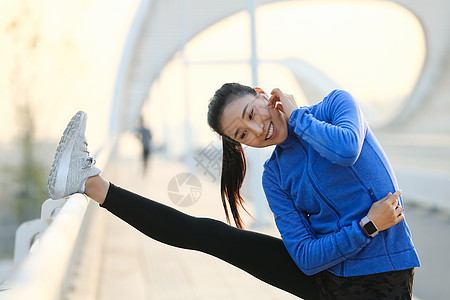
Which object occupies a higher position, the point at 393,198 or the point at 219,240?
the point at 393,198

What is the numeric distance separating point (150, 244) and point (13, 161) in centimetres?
300

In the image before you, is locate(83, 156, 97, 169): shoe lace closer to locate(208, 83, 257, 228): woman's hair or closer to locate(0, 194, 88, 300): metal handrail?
locate(208, 83, 257, 228): woman's hair

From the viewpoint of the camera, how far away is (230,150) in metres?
1.91

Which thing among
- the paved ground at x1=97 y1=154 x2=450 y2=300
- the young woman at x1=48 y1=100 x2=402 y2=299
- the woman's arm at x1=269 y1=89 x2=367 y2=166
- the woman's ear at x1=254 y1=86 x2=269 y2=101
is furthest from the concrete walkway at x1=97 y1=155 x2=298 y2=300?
the woman's arm at x1=269 y1=89 x2=367 y2=166

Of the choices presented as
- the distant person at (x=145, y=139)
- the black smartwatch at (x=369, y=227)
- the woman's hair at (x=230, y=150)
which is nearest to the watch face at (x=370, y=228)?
the black smartwatch at (x=369, y=227)

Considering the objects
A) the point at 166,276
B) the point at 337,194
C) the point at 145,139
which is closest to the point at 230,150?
the point at 337,194

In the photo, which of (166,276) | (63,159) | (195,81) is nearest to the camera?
(63,159)

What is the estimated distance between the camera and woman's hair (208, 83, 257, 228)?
179 centimetres

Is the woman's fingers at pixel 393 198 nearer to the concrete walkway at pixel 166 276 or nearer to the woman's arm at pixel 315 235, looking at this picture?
the woman's arm at pixel 315 235

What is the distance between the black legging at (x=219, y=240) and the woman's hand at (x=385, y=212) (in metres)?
0.43

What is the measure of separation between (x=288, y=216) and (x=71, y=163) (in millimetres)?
706

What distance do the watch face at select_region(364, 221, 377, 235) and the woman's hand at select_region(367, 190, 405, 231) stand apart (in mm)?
10

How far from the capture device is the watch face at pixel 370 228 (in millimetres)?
1567

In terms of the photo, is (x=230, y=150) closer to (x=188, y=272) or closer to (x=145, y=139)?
(x=188, y=272)
